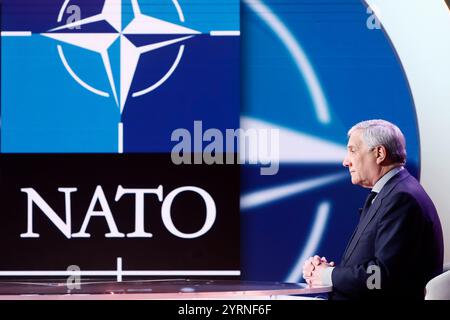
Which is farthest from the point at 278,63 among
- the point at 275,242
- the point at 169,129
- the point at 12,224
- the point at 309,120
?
the point at 12,224

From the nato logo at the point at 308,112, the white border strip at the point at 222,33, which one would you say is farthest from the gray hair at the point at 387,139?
the white border strip at the point at 222,33

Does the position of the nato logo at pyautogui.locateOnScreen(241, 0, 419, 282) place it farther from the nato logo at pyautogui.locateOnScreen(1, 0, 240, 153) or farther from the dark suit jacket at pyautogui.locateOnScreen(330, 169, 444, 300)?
the dark suit jacket at pyautogui.locateOnScreen(330, 169, 444, 300)

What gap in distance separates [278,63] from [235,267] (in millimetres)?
1103

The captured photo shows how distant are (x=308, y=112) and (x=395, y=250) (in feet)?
4.44

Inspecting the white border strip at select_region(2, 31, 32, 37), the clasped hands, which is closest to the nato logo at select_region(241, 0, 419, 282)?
the clasped hands

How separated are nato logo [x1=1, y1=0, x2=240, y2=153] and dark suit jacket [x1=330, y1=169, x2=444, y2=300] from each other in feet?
4.12

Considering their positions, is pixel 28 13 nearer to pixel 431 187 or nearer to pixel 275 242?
pixel 275 242

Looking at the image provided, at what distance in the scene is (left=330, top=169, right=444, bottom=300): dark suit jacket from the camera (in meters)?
2.87

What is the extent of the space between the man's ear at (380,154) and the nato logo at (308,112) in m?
0.84

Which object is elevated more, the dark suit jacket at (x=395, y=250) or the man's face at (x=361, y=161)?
the man's face at (x=361, y=161)

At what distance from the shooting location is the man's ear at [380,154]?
10.5 feet

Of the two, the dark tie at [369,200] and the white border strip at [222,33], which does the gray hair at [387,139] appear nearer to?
the dark tie at [369,200]

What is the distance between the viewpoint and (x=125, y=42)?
406cm

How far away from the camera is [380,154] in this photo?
10.5 feet
